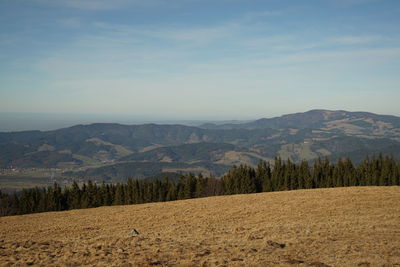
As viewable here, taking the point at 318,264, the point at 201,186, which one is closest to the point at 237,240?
the point at 318,264

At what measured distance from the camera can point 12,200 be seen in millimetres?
76375

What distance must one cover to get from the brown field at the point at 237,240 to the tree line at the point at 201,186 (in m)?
41.1

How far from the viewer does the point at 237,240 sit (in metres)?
19.9

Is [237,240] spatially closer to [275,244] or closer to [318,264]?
[275,244]

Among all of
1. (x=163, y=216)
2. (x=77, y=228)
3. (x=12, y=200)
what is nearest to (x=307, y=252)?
(x=163, y=216)

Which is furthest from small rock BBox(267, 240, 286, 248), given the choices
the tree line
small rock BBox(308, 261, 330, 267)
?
the tree line

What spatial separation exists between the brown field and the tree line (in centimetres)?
4114

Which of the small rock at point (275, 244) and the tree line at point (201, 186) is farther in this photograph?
the tree line at point (201, 186)

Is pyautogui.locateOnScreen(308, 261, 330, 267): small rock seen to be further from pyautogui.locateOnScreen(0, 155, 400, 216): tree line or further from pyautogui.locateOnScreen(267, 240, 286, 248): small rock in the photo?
pyautogui.locateOnScreen(0, 155, 400, 216): tree line

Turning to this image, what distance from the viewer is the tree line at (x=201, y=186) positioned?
73438mm

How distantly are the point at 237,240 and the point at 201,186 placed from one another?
202ft

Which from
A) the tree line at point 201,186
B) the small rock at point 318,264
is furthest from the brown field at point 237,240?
the tree line at point 201,186

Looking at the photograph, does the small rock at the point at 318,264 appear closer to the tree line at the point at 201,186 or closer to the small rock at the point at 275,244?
the small rock at the point at 275,244

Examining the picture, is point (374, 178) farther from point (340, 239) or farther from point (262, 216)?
point (340, 239)
